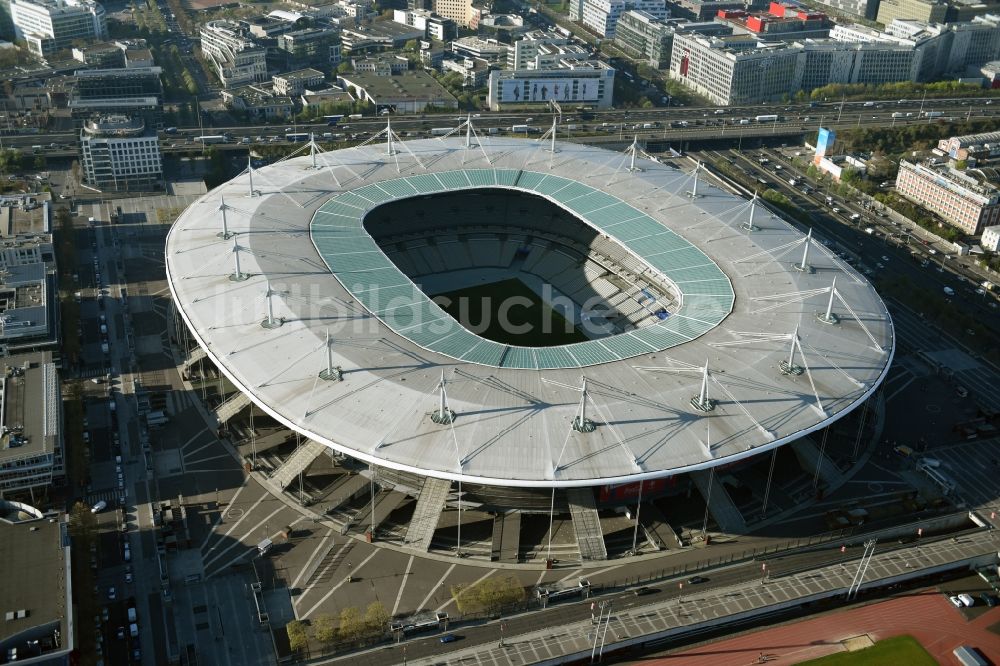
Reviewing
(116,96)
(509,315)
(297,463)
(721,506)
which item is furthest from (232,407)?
(116,96)

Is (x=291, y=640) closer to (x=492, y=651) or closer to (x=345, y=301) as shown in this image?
(x=492, y=651)

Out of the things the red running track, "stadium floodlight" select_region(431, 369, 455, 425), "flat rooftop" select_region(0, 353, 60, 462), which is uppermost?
"stadium floodlight" select_region(431, 369, 455, 425)

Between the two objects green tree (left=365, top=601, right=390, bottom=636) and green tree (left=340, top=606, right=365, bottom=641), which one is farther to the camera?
green tree (left=365, top=601, right=390, bottom=636)

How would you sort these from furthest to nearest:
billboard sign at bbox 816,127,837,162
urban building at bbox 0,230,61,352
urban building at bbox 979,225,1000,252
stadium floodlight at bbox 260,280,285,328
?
1. billboard sign at bbox 816,127,837,162
2. urban building at bbox 979,225,1000,252
3. urban building at bbox 0,230,61,352
4. stadium floodlight at bbox 260,280,285,328

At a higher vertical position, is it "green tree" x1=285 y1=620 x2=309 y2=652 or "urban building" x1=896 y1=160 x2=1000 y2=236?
"urban building" x1=896 y1=160 x2=1000 y2=236

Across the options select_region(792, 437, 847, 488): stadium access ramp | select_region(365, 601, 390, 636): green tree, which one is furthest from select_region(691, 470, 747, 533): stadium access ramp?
select_region(365, 601, 390, 636): green tree

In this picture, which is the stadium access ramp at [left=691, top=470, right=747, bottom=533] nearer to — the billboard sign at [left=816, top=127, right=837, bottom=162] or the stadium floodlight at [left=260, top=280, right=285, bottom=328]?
the stadium floodlight at [left=260, top=280, right=285, bottom=328]

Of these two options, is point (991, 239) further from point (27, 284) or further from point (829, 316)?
point (27, 284)

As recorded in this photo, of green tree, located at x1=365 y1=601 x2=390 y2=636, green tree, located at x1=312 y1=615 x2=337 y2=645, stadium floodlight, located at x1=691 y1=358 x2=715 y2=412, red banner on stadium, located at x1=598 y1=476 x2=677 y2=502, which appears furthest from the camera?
red banner on stadium, located at x1=598 y1=476 x2=677 y2=502
